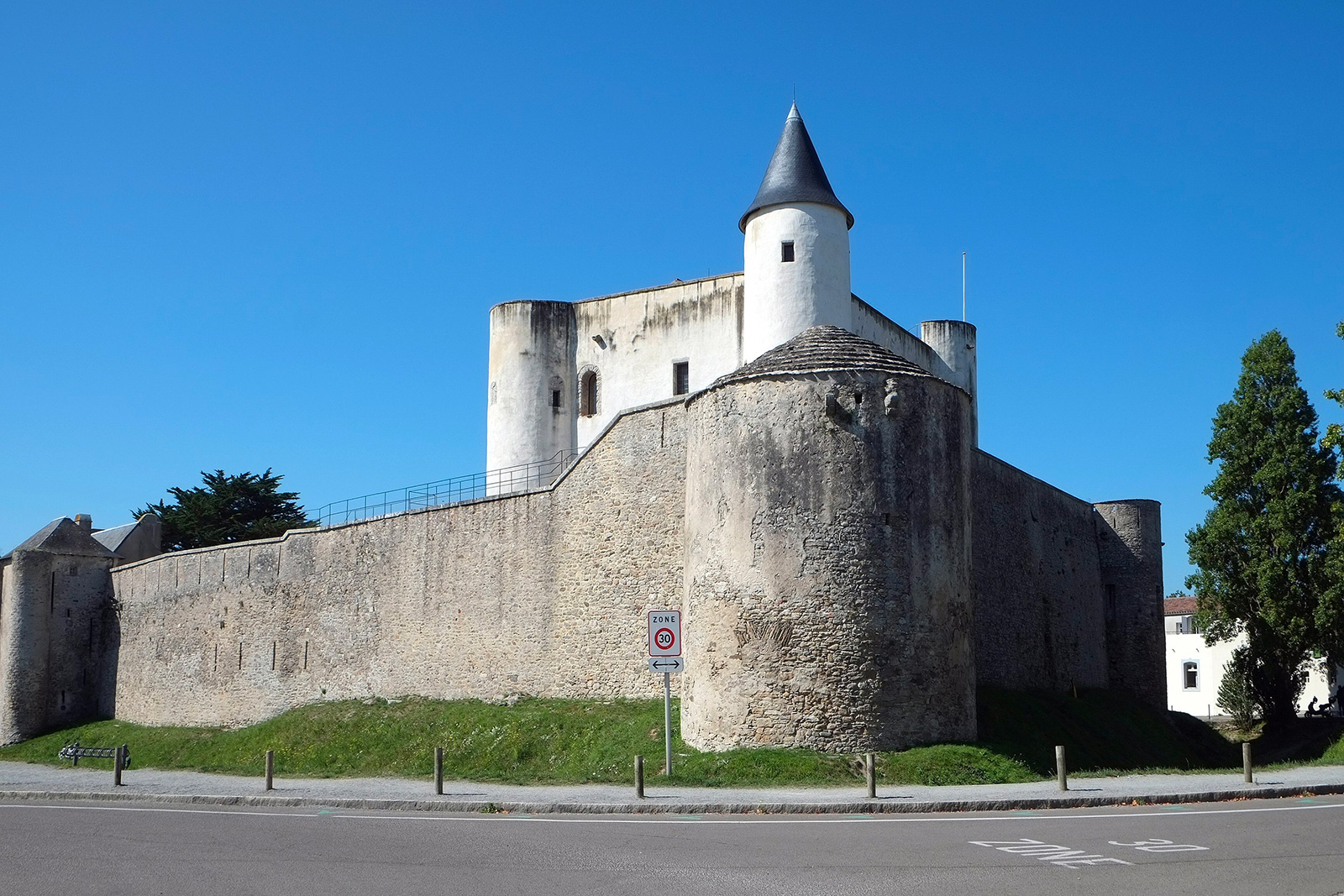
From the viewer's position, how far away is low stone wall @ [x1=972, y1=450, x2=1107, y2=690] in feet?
103

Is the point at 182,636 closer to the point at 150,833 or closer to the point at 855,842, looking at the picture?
the point at 150,833

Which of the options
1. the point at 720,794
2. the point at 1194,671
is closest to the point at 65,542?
the point at 720,794

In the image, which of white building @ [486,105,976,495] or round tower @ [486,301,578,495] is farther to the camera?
round tower @ [486,301,578,495]

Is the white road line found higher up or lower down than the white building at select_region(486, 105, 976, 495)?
lower down

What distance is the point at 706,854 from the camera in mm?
11820

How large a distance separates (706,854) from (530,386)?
30039 millimetres

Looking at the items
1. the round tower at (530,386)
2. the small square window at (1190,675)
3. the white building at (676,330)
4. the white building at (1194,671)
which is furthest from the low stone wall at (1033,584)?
the small square window at (1190,675)

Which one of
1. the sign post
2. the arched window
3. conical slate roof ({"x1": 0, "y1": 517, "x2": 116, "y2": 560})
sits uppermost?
the arched window

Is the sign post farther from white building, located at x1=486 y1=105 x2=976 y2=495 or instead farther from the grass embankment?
white building, located at x1=486 y1=105 x2=976 y2=495

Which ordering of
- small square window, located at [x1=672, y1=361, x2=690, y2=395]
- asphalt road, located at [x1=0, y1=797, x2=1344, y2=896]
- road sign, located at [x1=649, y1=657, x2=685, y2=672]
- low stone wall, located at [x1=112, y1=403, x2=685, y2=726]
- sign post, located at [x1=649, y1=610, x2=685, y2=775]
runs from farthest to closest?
1. small square window, located at [x1=672, y1=361, x2=690, y2=395]
2. low stone wall, located at [x1=112, y1=403, x2=685, y2=726]
3. sign post, located at [x1=649, y1=610, x2=685, y2=775]
4. road sign, located at [x1=649, y1=657, x2=685, y2=672]
5. asphalt road, located at [x1=0, y1=797, x2=1344, y2=896]


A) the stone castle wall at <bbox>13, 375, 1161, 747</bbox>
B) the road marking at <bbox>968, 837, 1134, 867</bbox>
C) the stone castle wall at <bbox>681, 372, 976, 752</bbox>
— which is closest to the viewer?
the road marking at <bbox>968, 837, 1134, 867</bbox>

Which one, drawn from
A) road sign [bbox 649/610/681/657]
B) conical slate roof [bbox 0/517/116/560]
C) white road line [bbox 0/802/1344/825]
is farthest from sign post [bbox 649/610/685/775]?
conical slate roof [bbox 0/517/116/560]

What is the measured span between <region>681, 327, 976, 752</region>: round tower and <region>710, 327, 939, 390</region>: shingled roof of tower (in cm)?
5

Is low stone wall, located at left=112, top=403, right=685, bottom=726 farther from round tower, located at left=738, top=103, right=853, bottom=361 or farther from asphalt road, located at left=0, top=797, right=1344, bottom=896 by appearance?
asphalt road, located at left=0, top=797, right=1344, bottom=896
